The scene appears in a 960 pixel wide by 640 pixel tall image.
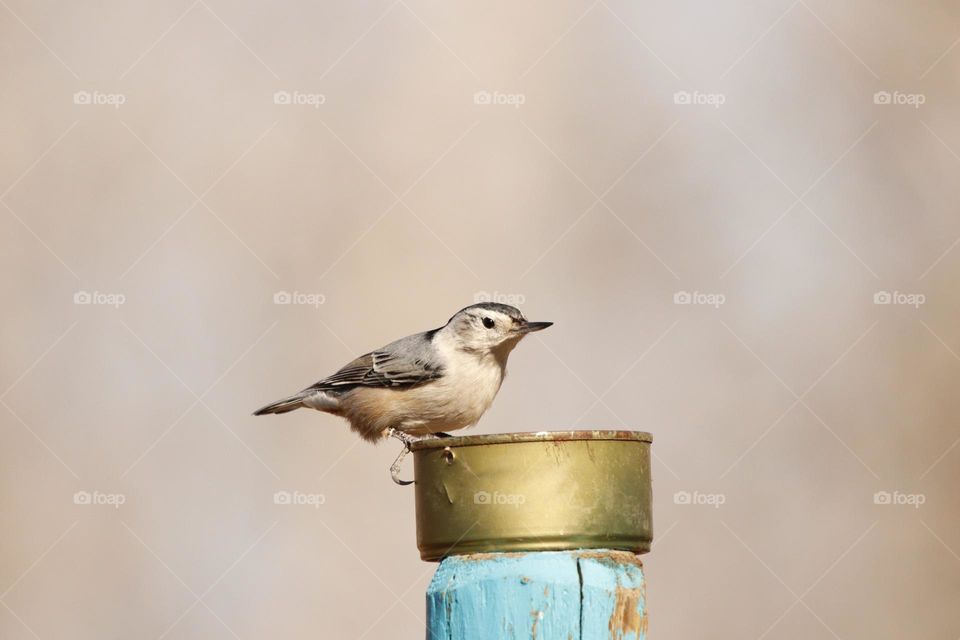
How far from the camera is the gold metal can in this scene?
2.18 m

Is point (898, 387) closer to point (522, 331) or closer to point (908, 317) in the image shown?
point (908, 317)

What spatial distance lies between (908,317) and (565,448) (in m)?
6.55

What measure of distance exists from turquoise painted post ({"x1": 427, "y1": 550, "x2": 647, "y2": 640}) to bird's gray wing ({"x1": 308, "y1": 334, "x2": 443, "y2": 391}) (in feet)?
8.14

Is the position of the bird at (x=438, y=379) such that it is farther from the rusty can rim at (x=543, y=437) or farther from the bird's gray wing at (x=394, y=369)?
the rusty can rim at (x=543, y=437)

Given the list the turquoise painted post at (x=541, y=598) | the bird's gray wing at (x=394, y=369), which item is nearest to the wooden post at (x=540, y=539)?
the turquoise painted post at (x=541, y=598)

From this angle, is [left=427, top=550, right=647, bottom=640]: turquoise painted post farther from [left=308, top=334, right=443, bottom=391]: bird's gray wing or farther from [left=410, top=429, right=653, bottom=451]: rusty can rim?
[left=308, top=334, right=443, bottom=391]: bird's gray wing

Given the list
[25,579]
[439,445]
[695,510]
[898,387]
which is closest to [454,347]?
[439,445]

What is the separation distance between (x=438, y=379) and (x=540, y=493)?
2.49m

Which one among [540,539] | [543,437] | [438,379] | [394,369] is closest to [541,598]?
[540,539]

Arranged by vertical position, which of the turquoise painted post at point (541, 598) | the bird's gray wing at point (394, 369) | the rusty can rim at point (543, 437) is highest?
the bird's gray wing at point (394, 369)

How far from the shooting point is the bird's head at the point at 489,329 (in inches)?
185

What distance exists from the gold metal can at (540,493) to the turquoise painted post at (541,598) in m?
0.03

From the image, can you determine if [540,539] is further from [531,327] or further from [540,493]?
[531,327]

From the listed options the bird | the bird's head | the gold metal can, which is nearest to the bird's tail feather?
the bird
